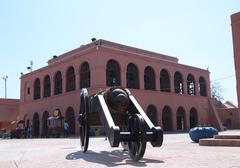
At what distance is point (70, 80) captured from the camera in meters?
37.3

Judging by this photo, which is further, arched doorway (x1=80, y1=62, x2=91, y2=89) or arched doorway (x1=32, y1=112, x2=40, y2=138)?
arched doorway (x1=32, y1=112, x2=40, y2=138)

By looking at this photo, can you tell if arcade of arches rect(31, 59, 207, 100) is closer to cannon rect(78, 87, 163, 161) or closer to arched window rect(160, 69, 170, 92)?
arched window rect(160, 69, 170, 92)

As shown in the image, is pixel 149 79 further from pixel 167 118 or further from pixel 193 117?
pixel 193 117

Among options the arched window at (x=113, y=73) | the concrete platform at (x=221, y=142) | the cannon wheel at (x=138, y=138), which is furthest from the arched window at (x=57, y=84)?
the cannon wheel at (x=138, y=138)

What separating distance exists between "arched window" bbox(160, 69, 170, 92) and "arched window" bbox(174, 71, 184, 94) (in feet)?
5.67

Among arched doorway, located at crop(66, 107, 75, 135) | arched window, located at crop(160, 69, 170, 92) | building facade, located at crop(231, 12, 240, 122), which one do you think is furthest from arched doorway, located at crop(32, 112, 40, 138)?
building facade, located at crop(231, 12, 240, 122)

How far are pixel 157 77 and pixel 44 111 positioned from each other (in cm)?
1296

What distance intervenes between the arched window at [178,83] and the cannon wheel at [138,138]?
32169 mm

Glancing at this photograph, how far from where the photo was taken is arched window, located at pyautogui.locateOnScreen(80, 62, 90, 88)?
34312 mm

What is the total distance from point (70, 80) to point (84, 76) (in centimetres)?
288

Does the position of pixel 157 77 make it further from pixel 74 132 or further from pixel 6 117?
pixel 6 117

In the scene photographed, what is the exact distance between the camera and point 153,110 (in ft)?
122

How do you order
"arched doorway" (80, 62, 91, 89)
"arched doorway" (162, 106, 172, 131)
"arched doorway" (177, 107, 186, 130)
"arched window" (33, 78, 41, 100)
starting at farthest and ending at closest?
"arched window" (33, 78, 41, 100)
"arched doorway" (177, 107, 186, 130)
"arched doorway" (162, 106, 172, 131)
"arched doorway" (80, 62, 91, 89)

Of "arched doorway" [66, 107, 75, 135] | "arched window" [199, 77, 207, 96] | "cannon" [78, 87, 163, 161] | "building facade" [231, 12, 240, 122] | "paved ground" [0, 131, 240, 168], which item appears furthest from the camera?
"arched window" [199, 77, 207, 96]
